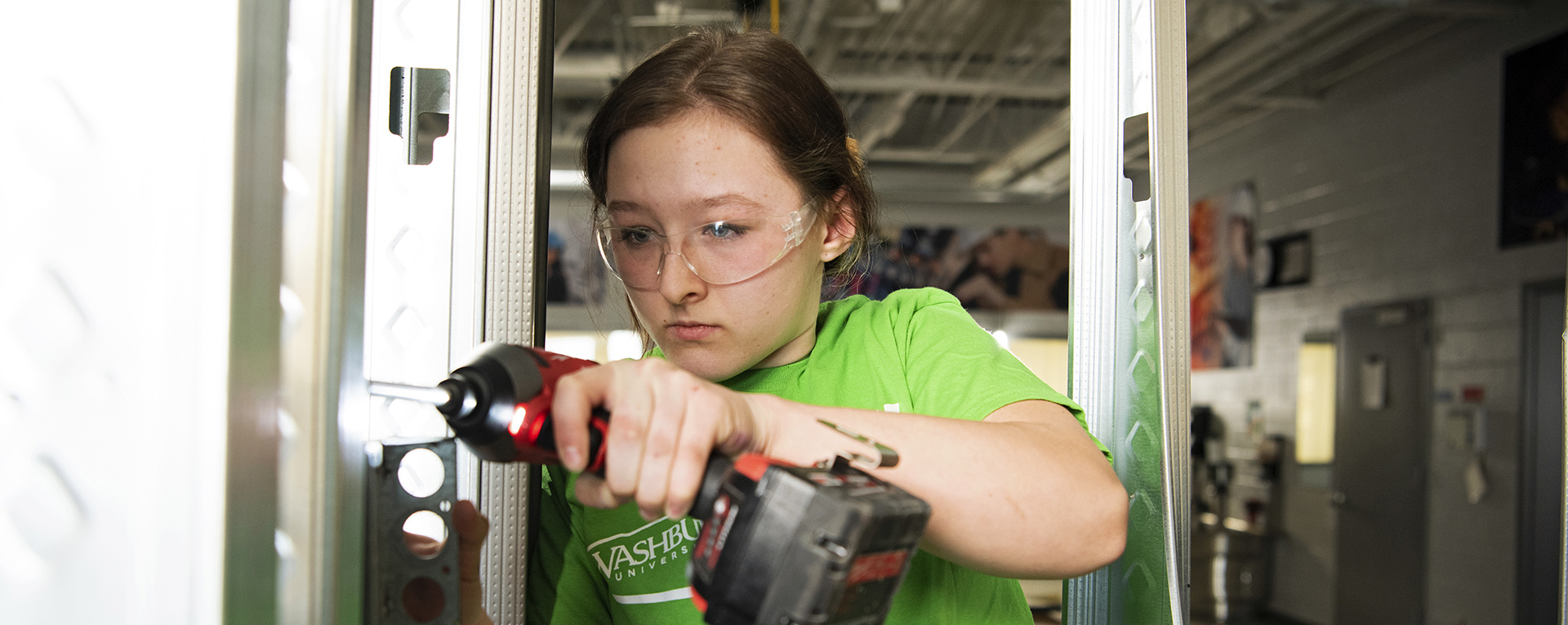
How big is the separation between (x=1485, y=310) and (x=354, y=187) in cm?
634

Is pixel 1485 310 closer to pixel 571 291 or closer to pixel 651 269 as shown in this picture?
pixel 651 269

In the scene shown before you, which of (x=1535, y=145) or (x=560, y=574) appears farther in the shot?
(x=1535, y=145)

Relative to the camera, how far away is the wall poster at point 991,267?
9.12m

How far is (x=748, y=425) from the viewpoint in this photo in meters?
0.72

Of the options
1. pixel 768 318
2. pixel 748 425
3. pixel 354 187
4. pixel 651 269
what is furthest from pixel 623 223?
pixel 354 187

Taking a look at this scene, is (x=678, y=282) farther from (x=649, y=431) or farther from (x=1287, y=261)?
(x=1287, y=261)

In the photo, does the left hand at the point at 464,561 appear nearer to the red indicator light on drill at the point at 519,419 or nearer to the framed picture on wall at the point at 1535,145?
the red indicator light on drill at the point at 519,419

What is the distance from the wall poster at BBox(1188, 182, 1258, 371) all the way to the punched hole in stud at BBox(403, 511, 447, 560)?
7.59m

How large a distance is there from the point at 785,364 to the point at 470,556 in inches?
18.5

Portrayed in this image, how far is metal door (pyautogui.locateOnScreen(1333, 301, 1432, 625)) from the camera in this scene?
575 cm

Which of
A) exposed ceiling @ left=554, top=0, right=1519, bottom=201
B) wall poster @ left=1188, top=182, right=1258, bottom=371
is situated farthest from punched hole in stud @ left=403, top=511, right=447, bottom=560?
wall poster @ left=1188, top=182, right=1258, bottom=371

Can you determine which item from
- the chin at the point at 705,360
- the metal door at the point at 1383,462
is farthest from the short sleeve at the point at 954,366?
the metal door at the point at 1383,462

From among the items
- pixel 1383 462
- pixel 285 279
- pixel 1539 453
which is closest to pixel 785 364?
pixel 285 279

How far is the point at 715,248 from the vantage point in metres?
1.04
